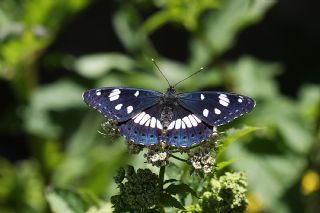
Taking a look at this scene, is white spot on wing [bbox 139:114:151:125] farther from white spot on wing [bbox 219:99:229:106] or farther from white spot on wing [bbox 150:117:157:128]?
white spot on wing [bbox 219:99:229:106]

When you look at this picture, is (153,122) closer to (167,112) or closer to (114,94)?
(167,112)

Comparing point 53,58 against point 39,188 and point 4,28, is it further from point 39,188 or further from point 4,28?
point 39,188

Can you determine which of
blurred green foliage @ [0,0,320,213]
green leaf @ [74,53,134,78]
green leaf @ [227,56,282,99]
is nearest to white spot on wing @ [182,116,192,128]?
blurred green foliage @ [0,0,320,213]

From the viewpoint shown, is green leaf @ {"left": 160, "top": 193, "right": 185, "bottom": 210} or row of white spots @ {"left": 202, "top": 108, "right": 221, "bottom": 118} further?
row of white spots @ {"left": 202, "top": 108, "right": 221, "bottom": 118}

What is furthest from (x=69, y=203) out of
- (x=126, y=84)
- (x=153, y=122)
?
(x=126, y=84)

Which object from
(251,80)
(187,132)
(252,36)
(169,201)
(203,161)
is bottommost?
(169,201)

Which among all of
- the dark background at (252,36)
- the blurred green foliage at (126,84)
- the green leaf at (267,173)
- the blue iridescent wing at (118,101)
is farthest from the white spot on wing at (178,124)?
the dark background at (252,36)

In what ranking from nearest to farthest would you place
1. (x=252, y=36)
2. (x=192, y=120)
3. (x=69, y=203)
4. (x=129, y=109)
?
(x=192, y=120) → (x=129, y=109) → (x=69, y=203) → (x=252, y=36)
